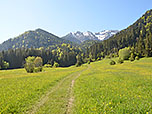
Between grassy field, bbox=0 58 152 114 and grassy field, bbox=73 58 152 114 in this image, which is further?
grassy field, bbox=0 58 152 114

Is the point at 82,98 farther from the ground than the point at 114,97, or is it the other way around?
the point at 114,97

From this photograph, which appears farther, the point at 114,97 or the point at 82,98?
the point at 82,98

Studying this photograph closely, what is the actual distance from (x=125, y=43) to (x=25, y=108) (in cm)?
16481

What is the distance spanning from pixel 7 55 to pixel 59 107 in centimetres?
16223

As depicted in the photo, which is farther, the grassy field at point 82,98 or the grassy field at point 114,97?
the grassy field at point 82,98

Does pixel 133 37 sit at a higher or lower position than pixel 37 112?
higher

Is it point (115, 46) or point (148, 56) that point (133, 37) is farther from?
point (148, 56)

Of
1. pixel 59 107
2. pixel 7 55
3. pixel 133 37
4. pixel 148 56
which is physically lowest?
pixel 59 107

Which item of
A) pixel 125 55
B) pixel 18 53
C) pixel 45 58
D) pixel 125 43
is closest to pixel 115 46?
pixel 125 43

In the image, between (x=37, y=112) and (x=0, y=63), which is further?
(x=0, y=63)

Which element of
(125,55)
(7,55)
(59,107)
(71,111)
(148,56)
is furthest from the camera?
(7,55)

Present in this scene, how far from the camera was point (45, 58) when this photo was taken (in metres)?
172

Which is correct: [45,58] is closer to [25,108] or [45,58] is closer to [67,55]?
[67,55]

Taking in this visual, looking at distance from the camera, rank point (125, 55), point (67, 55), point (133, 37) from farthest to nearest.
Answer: point (67, 55) → point (133, 37) → point (125, 55)
